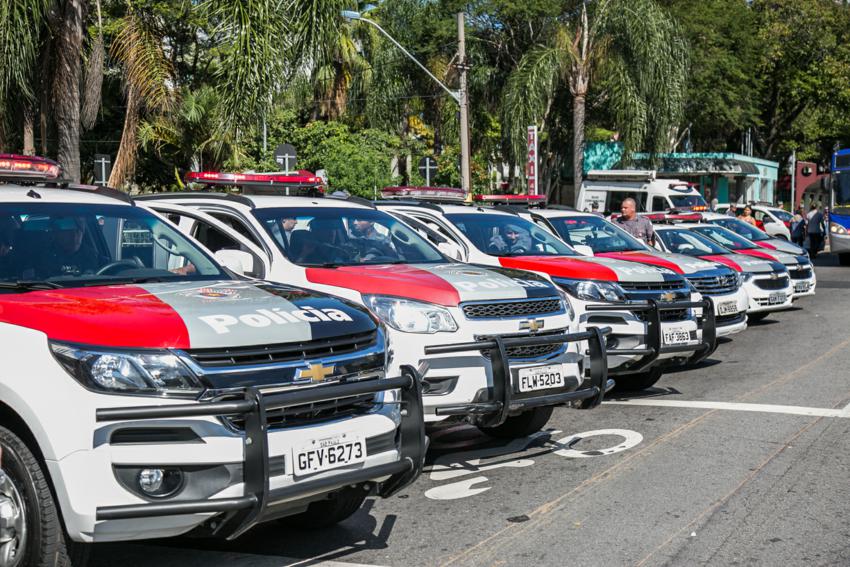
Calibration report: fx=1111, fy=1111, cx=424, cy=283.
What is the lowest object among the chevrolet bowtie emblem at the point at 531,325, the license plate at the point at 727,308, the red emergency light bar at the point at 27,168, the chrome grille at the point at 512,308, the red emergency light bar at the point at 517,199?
the license plate at the point at 727,308

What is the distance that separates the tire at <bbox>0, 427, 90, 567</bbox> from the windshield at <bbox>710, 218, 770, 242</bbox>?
16757mm

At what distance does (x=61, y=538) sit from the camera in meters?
4.47

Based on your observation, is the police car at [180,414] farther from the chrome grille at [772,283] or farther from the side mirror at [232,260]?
the chrome grille at [772,283]

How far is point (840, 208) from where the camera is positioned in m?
29.7

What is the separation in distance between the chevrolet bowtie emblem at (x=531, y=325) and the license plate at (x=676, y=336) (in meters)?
2.48

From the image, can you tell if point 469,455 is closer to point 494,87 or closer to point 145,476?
point 145,476

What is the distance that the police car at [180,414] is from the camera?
4391 millimetres

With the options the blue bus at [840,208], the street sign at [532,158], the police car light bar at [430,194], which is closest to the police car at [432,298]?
the police car light bar at [430,194]

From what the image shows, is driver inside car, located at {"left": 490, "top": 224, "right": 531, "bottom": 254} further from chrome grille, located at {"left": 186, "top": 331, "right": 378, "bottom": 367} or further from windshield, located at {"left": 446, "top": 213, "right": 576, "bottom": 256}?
chrome grille, located at {"left": 186, "top": 331, "right": 378, "bottom": 367}

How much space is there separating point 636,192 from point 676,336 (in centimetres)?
2166

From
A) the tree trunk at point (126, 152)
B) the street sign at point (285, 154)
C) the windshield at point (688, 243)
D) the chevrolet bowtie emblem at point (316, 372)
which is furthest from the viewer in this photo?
the tree trunk at point (126, 152)

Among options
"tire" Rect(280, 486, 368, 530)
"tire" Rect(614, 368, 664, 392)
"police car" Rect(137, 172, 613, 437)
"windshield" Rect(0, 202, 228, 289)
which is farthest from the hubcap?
"tire" Rect(614, 368, 664, 392)

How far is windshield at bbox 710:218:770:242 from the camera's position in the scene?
19.8 meters

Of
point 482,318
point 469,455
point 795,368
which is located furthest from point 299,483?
point 795,368
